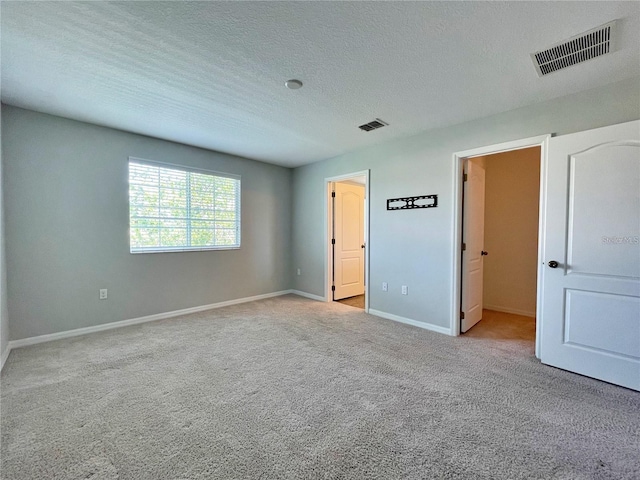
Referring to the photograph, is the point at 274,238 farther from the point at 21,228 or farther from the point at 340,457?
the point at 340,457

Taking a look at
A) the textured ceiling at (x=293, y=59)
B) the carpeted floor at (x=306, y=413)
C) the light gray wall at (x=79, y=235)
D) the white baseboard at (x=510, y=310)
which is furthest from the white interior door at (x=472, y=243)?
the light gray wall at (x=79, y=235)

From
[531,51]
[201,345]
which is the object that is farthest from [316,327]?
[531,51]

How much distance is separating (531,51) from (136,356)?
4.22 m

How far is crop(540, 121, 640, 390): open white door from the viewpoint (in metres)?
2.13

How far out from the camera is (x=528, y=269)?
4.12 meters

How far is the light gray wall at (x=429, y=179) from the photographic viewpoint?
2430 millimetres

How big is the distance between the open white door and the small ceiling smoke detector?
2352 mm

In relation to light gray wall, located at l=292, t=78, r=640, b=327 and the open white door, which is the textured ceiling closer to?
light gray wall, located at l=292, t=78, r=640, b=327

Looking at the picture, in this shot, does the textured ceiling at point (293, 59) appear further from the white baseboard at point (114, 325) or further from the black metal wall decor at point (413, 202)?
the white baseboard at point (114, 325)

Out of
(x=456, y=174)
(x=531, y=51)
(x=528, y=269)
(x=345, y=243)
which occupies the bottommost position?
(x=528, y=269)

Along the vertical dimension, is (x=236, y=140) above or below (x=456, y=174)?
above

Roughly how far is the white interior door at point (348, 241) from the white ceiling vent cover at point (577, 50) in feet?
10.8

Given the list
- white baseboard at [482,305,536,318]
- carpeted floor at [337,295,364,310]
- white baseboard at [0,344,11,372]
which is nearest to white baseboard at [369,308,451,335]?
carpeted floor at [337,295,364,310]

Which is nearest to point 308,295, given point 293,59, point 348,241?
point 348,241
